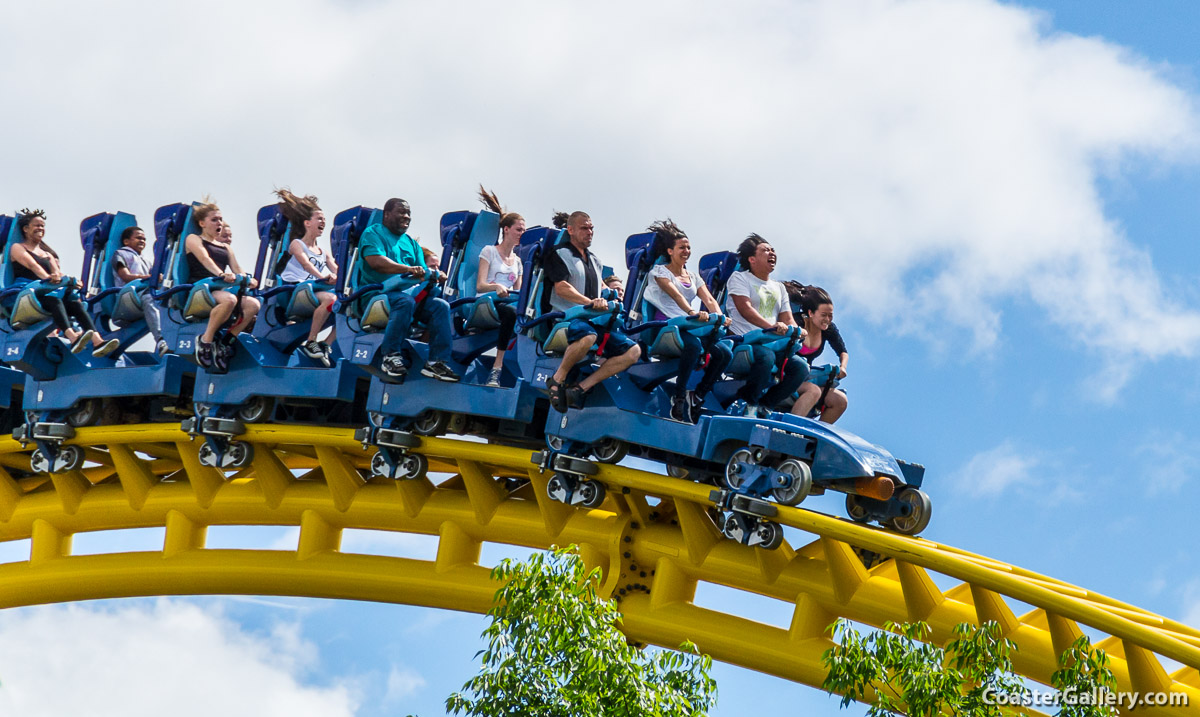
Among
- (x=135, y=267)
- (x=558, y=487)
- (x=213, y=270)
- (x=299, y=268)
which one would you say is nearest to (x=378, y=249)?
(x=299, y=268)

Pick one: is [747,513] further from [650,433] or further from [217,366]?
[217,366]

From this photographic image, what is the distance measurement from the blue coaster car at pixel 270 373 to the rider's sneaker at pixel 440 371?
0.61 m

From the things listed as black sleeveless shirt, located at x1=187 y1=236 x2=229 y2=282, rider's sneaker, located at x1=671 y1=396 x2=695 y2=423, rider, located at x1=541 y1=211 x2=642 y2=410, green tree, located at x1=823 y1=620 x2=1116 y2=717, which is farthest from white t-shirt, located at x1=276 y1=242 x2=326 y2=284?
green tree, located at x1=823 y1=620 x2=1116 y2=717

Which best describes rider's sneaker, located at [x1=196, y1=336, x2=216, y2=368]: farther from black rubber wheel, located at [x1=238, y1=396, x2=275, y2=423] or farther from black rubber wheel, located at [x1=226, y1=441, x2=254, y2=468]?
black rubber wheel, located at [x1=226, y1=441, x2=254, y2=468]

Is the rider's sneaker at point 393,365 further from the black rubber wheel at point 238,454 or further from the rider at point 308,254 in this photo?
the black rubber wheel at point 238,454

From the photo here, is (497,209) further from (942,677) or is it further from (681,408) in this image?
(942,677)

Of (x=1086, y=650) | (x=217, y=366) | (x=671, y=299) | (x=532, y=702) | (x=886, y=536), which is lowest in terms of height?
(x=532, y=702)

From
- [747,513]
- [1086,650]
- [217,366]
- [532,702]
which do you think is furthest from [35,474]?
[1086,650]

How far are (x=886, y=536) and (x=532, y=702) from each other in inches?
97.1

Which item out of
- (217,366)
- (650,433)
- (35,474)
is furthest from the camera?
(35,474)

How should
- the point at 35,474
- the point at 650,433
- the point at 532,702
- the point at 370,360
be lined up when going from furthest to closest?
the point at 35,474 → the point at 370,360 → the point at 650,433 → the point at 532,702

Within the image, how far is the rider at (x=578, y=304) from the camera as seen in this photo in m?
8.91

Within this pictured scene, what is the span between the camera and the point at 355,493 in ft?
34.9

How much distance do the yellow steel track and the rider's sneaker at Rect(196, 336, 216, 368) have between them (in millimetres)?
553
